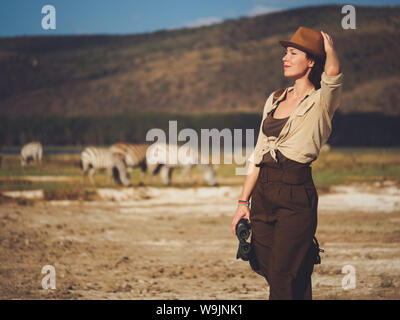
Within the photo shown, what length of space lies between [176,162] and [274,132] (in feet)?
52.8

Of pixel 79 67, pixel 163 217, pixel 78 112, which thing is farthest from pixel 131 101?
pixel 163 217

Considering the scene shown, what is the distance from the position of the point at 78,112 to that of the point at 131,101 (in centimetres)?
581

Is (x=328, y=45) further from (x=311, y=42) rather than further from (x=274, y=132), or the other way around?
(x=274, y=132)

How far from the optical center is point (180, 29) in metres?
90.7

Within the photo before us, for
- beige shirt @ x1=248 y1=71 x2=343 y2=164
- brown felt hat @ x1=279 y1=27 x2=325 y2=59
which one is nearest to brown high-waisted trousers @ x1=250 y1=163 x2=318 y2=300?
beige shirt @ x1=248 y1=71 x2=343 y2=164

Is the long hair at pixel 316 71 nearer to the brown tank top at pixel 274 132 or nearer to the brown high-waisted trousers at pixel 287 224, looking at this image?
the brown tank top at pixel 274 132

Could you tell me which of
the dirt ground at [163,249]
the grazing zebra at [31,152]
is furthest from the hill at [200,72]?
the dirt ground at [163,249]

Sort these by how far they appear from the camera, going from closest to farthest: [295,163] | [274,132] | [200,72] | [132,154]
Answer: [295,163]
[274,132]
[132,154]
[200,72]

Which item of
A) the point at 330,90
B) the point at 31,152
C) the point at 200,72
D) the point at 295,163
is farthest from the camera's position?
the point at 200,72

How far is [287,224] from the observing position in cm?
368

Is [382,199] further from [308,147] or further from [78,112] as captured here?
[78,112]

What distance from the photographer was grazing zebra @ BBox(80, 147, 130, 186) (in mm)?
19766

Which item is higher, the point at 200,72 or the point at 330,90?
the point at 200,72

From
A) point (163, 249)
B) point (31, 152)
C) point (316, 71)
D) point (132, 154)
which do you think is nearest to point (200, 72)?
point (31, 152)
